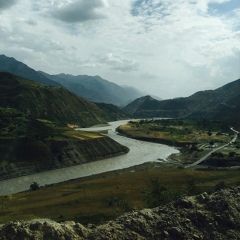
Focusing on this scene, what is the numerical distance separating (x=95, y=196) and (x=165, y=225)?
5261 cm

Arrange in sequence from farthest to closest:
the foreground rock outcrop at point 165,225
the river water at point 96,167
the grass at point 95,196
→ the river water at point 96,167 < the grass at point 95,196 < the foreground rock outcrop at point 165,225

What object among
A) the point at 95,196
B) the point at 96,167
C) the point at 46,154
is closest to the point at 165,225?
the point at 95,196

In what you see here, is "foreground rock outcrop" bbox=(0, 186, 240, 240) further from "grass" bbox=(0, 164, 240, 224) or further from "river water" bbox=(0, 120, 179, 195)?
"river water" bbox=(0, 120, 179, 195)

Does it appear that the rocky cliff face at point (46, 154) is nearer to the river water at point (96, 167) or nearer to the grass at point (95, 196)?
the river water at point (96, 167)

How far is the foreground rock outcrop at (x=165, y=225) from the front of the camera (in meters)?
23.5

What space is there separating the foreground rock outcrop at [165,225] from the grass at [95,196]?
2080cm

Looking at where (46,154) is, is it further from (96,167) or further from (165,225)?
(165,225)

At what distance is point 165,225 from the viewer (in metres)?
25.3

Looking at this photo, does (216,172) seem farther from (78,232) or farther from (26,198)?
(78,232)

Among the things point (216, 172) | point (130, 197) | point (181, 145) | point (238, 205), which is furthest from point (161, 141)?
point (238, 205)

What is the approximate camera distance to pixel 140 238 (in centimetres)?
2420

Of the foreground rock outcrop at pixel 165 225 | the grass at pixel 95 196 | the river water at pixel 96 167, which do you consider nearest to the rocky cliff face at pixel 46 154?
the river water at pixel 96 167

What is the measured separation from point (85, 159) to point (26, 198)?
177 feet

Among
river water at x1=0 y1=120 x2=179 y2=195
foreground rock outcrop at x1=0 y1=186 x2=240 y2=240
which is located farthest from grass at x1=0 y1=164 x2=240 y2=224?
foreground rock outcrop at x1=0 y1=186 x2=240 y2=240
